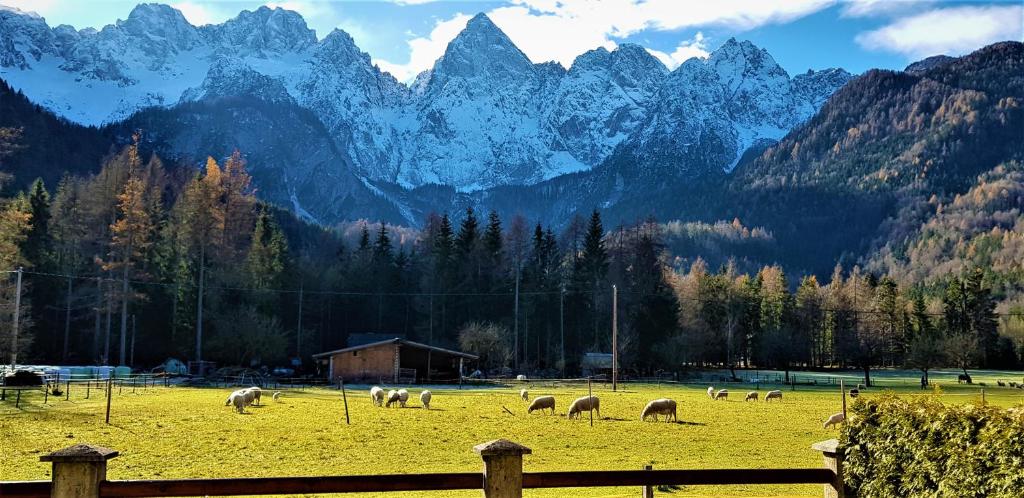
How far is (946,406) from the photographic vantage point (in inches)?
348

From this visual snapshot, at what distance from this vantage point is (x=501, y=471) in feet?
24.2

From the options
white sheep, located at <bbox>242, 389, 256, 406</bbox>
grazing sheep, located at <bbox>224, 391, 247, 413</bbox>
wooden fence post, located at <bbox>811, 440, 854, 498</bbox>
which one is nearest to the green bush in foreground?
wooden fence post, located at <bbox>811, 440, 854, 498</bbox>

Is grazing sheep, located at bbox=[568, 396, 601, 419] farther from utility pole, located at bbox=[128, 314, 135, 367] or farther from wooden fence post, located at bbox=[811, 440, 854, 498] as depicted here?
utility pole, located at bbox=[128, 314, 135, 367]

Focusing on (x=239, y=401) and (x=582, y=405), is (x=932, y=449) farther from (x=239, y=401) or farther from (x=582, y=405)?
(x=239, y=401)

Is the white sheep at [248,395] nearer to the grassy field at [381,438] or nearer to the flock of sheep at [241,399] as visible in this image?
the flock of sheep at [241,399]

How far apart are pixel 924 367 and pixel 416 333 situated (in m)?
50.0

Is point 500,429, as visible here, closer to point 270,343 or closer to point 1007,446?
point 1007,446

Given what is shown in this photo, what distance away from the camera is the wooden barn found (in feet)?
198

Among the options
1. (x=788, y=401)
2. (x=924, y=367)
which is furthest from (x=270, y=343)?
(x=924, y=367)

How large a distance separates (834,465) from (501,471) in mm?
4162

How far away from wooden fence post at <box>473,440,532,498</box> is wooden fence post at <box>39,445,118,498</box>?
336 cm

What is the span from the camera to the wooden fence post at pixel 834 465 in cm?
890

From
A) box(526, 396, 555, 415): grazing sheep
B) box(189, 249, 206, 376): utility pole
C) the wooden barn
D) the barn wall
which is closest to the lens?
box(526, 396, 555, 415): grazing sheep

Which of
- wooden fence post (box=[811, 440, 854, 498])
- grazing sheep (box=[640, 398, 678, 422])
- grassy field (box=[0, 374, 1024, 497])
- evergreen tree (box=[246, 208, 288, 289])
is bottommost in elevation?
grassy field (box=[0, 374, 1024, 497])
